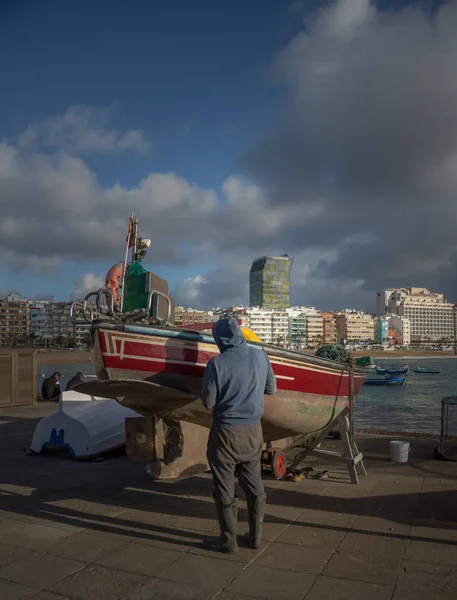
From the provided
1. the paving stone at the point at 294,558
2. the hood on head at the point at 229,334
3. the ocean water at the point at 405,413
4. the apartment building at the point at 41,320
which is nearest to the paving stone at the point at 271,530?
the paving stone at the point at 294,558

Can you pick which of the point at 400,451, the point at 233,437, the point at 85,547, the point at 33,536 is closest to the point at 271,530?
the point at 233,437

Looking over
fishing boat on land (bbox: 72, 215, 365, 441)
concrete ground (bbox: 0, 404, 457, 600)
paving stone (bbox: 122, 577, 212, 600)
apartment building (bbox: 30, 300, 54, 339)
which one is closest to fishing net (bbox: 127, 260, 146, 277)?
fishing boat on land (bbox: 72, 215, 365, 441)

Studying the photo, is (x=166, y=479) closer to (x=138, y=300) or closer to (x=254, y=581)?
(x=138, y=300)

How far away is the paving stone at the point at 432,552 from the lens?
4.23 metres

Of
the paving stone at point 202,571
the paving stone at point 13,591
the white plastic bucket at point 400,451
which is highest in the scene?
the paving stone at point 13,591

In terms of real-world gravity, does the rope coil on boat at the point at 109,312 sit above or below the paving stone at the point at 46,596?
above

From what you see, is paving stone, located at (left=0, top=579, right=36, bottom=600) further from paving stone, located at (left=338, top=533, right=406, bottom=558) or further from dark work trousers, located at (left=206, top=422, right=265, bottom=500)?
paving stone, located at (left=338, top=533, right=406, bottom=558)

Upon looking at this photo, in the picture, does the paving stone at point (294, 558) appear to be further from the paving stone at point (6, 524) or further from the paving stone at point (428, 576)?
the paving stone at point (6, 524)

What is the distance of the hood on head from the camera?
4.66 m

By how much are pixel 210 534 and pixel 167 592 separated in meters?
1.26

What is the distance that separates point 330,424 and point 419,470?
5.19 ft

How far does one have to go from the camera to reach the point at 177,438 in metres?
6.57

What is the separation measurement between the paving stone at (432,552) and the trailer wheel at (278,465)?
8.34 ft

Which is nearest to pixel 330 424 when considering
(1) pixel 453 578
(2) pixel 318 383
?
(2) pixel 318 383
